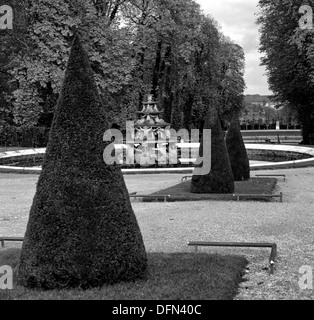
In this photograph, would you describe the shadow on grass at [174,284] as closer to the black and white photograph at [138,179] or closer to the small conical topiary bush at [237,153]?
the black and white photograph at [138,179]

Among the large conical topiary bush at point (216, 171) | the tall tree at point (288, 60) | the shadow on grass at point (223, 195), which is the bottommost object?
the shadow on grass at point (223, 195)

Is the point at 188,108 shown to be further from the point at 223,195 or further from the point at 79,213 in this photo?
the point at 79,213

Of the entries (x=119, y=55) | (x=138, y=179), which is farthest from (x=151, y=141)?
(x=119, y=55)

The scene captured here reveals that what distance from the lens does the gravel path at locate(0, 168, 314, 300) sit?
723cm

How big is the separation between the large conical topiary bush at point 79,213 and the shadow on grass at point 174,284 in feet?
0.72

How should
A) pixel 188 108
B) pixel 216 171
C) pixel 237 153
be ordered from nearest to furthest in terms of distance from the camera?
pixel 216 171
pixel 237 153
pixel 188 108

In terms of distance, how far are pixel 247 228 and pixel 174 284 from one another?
4733mm

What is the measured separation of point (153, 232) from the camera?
423 inches

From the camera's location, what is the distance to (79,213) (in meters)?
6.41

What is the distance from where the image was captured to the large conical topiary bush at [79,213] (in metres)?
6.33

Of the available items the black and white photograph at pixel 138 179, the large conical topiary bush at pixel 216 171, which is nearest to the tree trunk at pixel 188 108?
the black and white photograph at pixel 138 179

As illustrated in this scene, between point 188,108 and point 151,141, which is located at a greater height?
point 188,108

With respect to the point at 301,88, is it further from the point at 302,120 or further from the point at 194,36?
the point at 194,36

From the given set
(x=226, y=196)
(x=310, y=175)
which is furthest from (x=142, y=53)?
(x=226, y=196)
